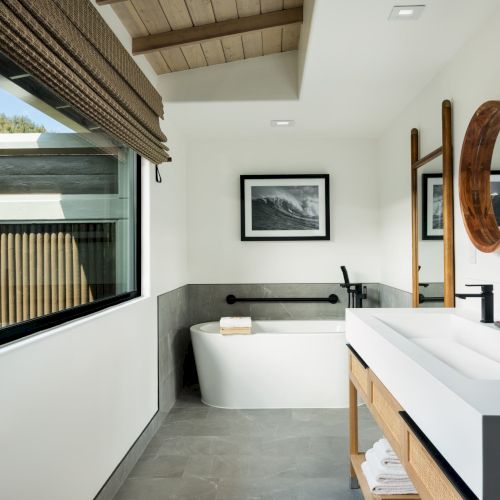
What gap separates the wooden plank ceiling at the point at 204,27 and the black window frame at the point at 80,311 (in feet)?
2.39

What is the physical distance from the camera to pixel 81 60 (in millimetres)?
1792

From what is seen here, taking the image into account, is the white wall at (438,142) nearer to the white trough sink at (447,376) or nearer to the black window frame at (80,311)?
the white trough sink at (447,376)

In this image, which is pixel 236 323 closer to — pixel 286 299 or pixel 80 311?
pixel 286 299

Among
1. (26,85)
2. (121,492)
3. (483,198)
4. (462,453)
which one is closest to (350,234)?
(483,198)

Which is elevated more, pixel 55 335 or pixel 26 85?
pixel 26 85

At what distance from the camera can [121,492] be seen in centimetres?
246

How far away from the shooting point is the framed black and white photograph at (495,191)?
2.16 m

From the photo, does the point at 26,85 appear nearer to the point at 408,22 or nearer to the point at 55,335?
the point at 55,335

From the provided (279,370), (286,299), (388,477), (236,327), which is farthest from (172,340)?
(388,477)

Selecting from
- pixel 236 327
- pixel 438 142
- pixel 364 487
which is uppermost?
pixel 438 142

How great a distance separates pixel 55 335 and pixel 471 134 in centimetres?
207

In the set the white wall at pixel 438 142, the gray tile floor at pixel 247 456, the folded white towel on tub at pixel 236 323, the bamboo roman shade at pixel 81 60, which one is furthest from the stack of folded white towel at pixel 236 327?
the bamboo roman shade at pixel 81 60

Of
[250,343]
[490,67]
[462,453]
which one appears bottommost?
[250,343]

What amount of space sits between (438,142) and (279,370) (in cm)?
203
